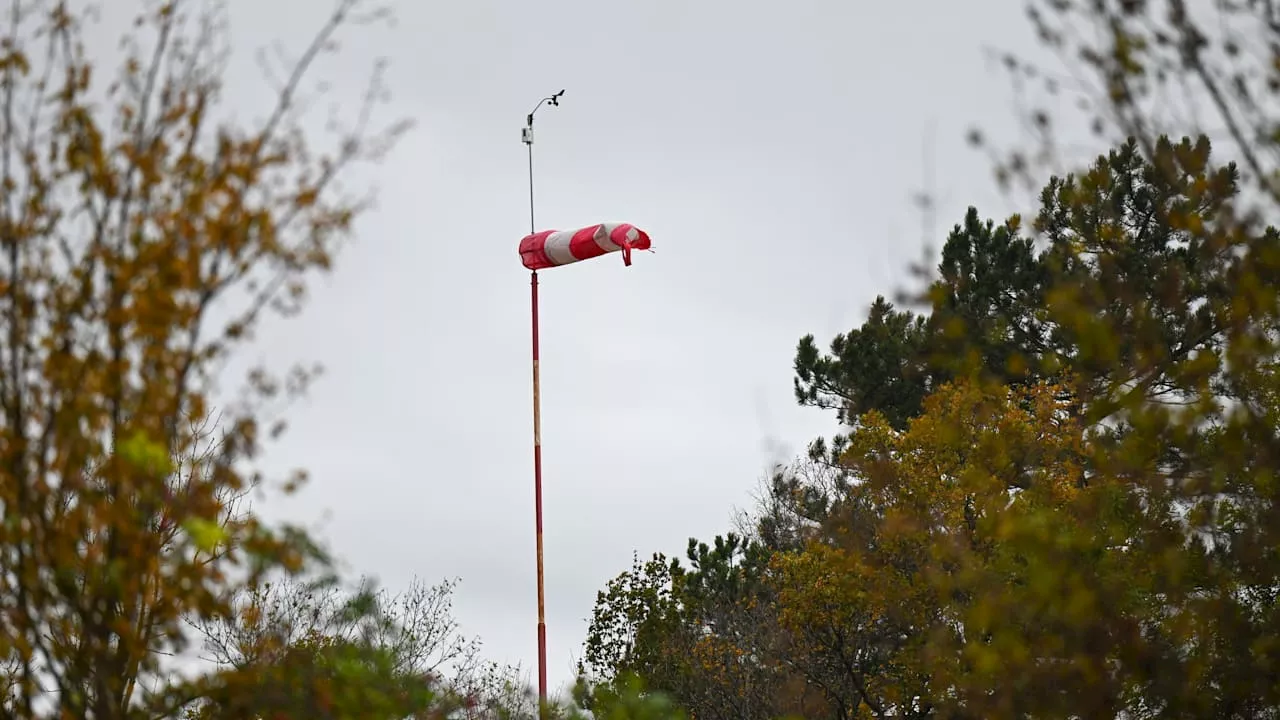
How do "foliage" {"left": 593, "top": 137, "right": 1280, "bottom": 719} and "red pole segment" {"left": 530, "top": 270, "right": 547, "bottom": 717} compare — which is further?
"red pole segment" {"left": 530, "top": 270, "right": 547, "bottom": 717}

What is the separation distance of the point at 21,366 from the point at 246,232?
0.68m

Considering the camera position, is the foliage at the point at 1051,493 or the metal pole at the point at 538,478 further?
the metal pole at the point at 538,478

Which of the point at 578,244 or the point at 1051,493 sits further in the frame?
the point at 578,244

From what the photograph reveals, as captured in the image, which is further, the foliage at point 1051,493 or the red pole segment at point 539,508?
the red pole segment at point 539,508

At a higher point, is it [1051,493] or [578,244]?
[578,244]

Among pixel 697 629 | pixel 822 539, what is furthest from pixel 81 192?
pixel 697 629

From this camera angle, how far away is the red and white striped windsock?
65.2 feet

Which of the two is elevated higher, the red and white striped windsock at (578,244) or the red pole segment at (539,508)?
the red and white striped windsock at (578,244)

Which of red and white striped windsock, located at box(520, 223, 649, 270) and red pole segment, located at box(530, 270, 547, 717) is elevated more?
red and white striped windsock, located at box(520, 223, 649, 270)

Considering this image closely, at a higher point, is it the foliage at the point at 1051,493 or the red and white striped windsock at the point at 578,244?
the red and white striped windsock at the point at 578,244

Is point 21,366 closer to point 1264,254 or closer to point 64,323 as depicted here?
point 64,323

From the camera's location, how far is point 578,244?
20406 mm

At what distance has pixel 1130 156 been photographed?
23.0 metres

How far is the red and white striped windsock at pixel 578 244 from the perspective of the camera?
1988cm
